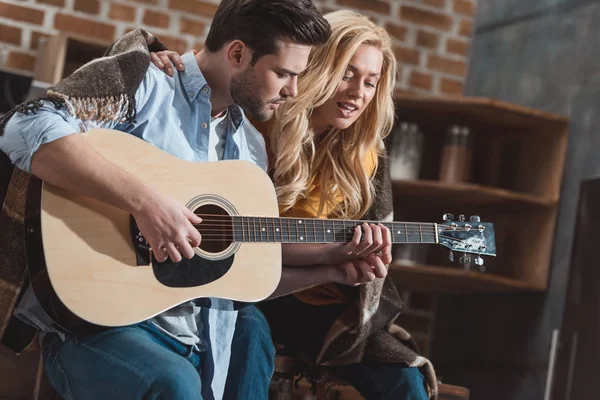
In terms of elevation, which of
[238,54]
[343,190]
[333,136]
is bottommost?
[343,190]

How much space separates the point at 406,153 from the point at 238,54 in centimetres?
169

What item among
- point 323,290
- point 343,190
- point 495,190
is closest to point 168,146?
point 343,190

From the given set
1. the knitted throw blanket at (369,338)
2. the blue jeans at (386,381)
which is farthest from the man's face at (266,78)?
the blue jeans at (386,381)

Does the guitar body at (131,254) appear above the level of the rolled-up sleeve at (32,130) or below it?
below

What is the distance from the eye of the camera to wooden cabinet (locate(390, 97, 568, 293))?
A: 131 inches

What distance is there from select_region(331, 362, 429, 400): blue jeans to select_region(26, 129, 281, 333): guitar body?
516 millimetres

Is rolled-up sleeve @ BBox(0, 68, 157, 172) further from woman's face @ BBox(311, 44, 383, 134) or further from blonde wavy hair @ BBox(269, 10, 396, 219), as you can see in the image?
woman's face @ BBox(311, 44, 383, 134)

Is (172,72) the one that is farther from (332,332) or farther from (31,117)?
(332,332)

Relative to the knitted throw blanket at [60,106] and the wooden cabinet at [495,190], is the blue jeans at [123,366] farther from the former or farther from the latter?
the wooden cabinet at [495,190]

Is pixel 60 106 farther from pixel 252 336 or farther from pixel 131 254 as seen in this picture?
pixel 252 336

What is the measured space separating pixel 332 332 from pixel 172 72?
0.81 m

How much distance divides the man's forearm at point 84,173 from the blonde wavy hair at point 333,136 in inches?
23.2

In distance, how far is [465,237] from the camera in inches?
85.7

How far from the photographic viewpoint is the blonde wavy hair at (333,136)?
2.23 metres
